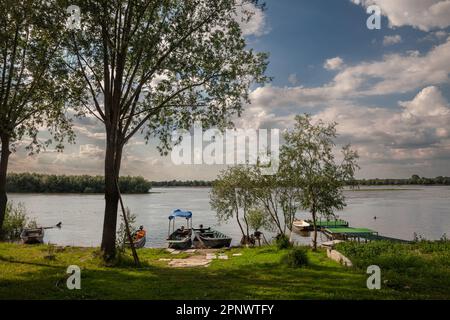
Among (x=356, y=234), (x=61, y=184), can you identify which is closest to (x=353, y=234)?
(x=356, y=234)

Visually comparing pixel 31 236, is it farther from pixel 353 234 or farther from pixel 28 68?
pixel 353 234

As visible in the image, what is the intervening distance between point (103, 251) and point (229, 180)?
23698 mm

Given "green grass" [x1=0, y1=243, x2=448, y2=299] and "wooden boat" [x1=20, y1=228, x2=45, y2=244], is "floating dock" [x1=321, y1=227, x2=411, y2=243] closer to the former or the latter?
"green grass" [x1=0, y1=243, x2=448, y2=299]

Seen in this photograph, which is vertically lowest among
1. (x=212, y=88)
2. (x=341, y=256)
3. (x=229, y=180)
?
(x=341, y=256)

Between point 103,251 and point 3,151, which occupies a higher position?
point 3,151

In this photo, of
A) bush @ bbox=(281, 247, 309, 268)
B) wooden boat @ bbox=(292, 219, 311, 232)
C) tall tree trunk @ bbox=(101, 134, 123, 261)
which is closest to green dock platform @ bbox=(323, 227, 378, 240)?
wooden boat @ bbox=(292, 219, 311, 232)

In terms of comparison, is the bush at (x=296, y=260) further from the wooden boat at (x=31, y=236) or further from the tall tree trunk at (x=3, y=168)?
the wooden boat at (x=31, y=236)

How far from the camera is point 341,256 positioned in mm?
17438

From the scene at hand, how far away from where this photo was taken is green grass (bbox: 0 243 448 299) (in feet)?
35.0

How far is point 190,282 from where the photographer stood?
42.5ft

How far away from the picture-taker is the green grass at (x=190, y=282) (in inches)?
420
